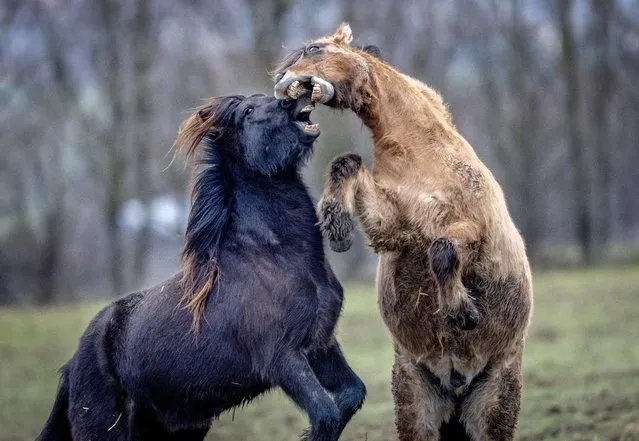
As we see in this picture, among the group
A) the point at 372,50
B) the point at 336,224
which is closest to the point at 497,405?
the point at 336,224

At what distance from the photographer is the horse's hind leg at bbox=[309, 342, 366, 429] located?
233 inches

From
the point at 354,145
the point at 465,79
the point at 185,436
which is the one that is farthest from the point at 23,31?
the point at 185,436

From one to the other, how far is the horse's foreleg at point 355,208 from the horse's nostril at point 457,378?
0.95m

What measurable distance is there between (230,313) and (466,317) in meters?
1.44

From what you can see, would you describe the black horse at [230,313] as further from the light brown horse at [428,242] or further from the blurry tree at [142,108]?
the blurry tree at [142,108]

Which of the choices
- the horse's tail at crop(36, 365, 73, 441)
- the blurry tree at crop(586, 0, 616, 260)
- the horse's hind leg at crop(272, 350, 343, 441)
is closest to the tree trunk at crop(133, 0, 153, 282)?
the blurry tree at crop(586, 0, 616, 260)

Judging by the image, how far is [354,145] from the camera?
25312 millimetres

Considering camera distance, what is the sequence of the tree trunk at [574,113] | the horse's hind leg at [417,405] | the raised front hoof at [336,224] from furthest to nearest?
the tree trunk at [574,113]
the horse's hind leg at [417,405]
the raised front hoof at [336,224]

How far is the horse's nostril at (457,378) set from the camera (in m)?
6.41

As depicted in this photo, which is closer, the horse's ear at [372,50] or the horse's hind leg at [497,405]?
the horse's hind leg at [497,405]

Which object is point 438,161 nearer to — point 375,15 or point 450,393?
point 450,393

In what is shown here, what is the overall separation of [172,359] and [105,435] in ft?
2.17

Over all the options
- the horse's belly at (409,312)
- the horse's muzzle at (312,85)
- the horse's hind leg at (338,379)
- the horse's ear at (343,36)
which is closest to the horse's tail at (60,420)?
the horse's hind leg at (338,379)

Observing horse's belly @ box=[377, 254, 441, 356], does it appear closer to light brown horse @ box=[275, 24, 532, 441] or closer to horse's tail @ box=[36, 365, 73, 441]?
light brown horse @ box=[275, 24, 532, 441]
